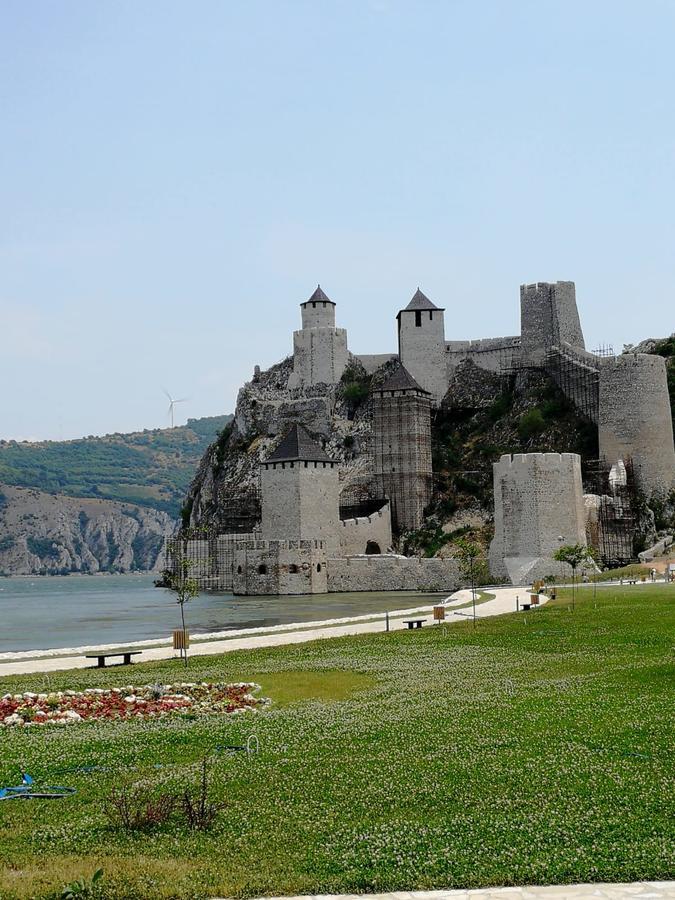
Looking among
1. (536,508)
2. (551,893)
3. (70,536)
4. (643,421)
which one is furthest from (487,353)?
(70,536)

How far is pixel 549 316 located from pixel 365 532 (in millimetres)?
16979

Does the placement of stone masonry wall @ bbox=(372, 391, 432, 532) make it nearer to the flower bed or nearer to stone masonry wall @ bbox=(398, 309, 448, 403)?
stone masonry wall @ bbox=(398, 309, 448, 403)

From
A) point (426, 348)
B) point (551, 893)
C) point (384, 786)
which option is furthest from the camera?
point (426, 348)

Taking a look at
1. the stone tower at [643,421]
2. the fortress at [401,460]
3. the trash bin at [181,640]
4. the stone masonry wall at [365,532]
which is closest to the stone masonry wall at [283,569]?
the fortress at [401,460]

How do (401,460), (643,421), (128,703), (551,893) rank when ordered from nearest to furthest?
(551,893) → (128,703) → (643,421) → (401,460)

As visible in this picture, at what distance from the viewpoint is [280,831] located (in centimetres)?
768

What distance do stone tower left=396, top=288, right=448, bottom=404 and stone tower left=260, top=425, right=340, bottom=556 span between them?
45.3ft

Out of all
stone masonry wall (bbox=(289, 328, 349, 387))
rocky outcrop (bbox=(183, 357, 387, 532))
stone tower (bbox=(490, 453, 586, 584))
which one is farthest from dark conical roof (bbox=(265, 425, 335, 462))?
stone tower (bbox=(490, 453, 586, 584))

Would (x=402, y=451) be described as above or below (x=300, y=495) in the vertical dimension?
above

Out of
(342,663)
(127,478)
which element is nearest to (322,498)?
(342,663)

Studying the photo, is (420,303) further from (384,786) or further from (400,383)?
(384,786)

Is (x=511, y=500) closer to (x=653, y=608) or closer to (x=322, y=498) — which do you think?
→ (x=322, y=498)

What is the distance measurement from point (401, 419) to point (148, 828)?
57.6 metres

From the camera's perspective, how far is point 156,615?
46.2m
